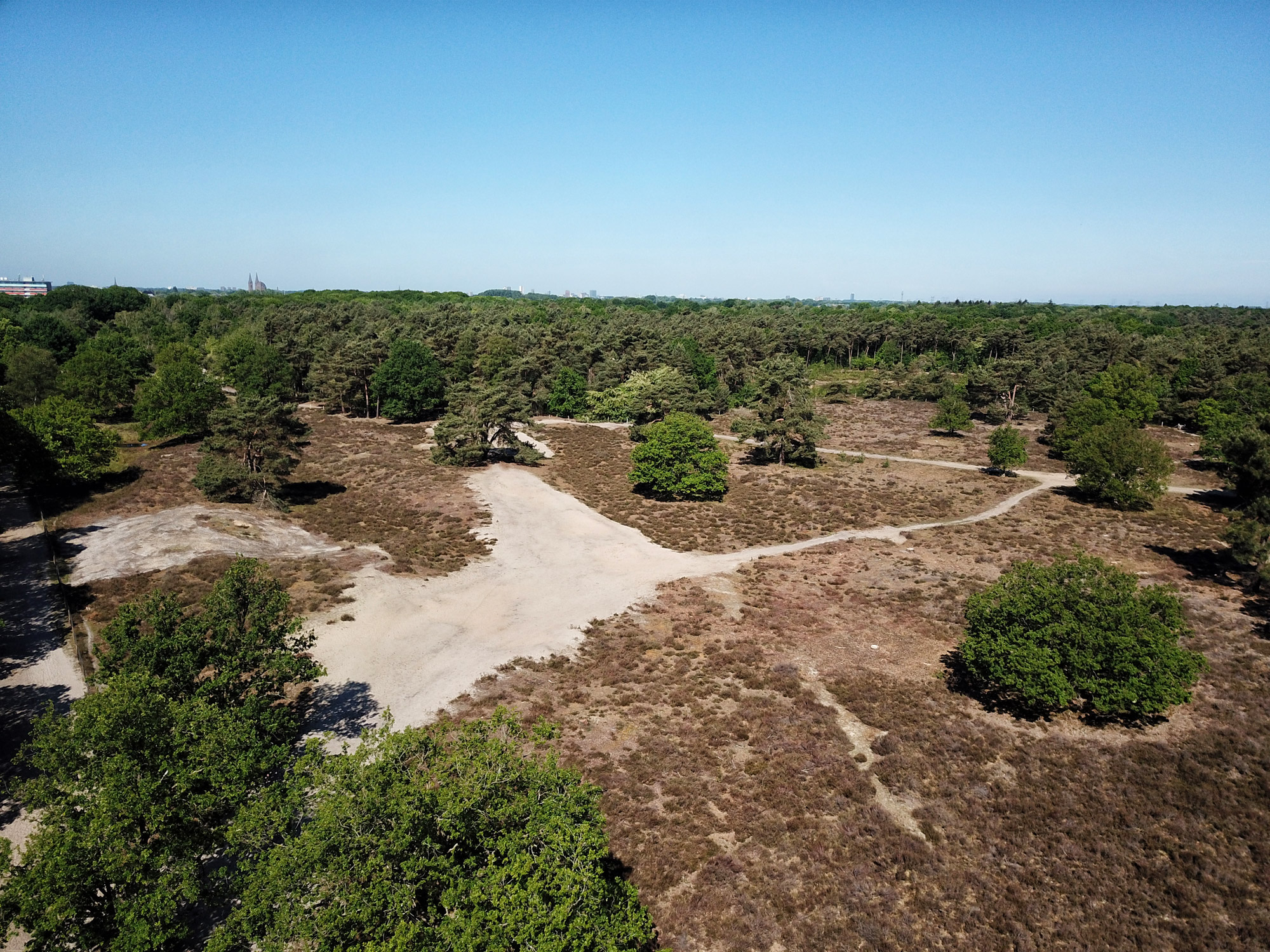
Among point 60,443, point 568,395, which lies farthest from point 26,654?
point 568,395

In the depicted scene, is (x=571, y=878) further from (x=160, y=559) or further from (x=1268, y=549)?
(x=1268, y=549)

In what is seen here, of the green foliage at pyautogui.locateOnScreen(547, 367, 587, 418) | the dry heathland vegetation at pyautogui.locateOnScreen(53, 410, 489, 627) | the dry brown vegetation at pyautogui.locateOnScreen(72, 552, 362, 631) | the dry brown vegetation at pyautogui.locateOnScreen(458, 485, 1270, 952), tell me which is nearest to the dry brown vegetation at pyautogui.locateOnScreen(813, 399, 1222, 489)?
the green foliage at pyautogui.locateOnScreen(547, 367, 587, 418)

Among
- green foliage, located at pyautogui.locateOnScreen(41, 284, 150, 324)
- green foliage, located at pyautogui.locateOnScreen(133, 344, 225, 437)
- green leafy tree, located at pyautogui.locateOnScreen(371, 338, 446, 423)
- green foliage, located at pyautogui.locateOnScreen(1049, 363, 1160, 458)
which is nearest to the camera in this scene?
green foliage, located at pyautogui.locateOnScreen(133, 344, 225, 437)

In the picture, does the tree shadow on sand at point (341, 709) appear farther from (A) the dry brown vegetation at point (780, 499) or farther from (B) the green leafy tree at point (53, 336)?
(B) the green leafy tree at point (53, 336)

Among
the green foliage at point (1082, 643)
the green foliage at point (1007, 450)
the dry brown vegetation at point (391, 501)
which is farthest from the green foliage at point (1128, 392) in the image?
the dry brown vegetation at point (391, 501)

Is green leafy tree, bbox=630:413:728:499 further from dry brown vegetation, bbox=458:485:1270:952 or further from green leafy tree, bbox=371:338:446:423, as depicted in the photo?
green leafy tree, bbox=371:338:446:423

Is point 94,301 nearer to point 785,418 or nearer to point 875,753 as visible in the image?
point 785,418

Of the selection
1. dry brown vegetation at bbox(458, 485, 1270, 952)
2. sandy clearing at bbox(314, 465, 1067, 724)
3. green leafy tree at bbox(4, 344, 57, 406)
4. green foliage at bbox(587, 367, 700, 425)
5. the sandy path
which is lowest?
dry brown vegetation at bbox(458, 485, 1270, 952)
